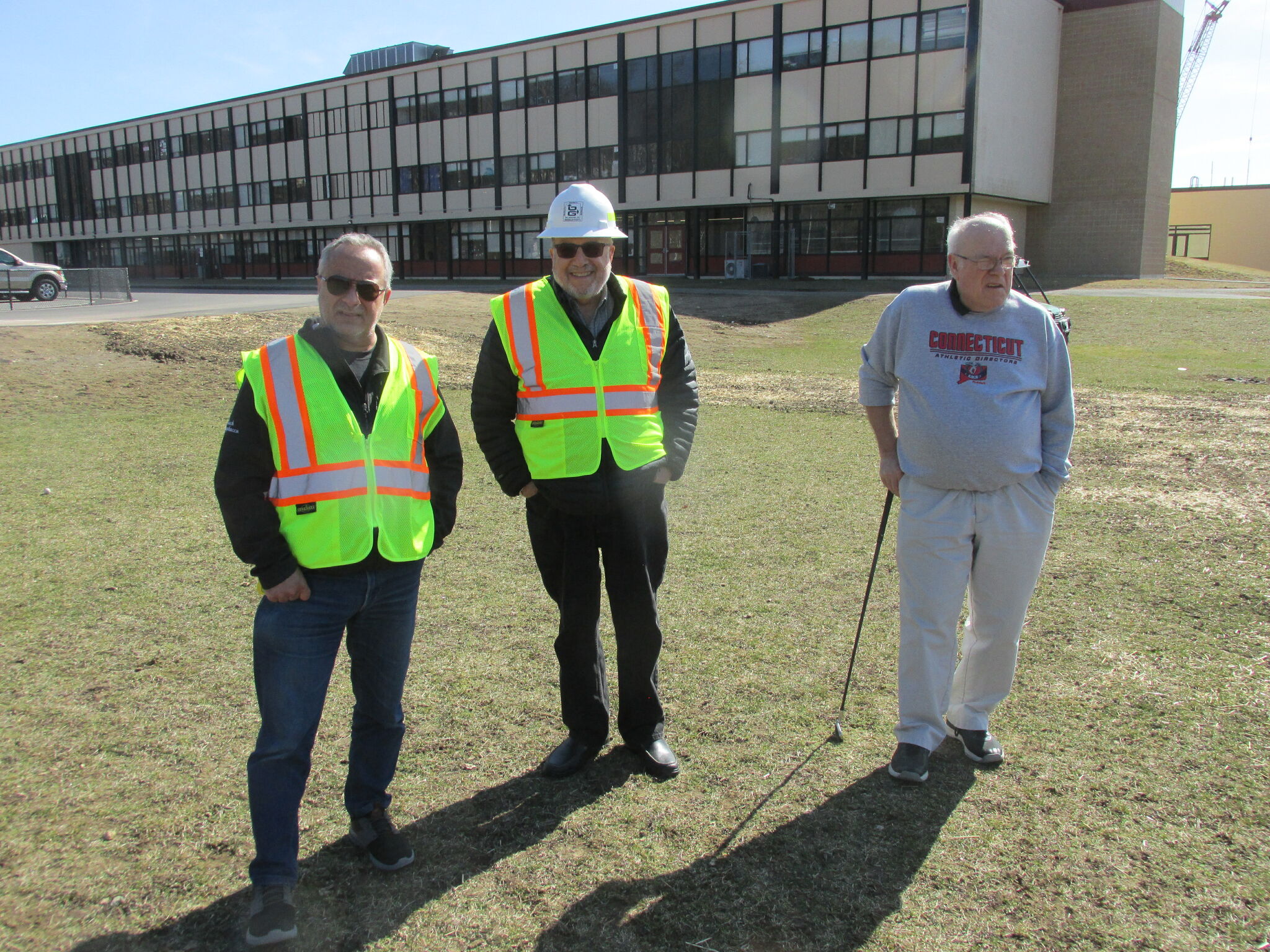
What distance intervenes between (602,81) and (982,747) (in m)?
42.4

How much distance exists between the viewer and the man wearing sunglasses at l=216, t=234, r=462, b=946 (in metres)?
2.66

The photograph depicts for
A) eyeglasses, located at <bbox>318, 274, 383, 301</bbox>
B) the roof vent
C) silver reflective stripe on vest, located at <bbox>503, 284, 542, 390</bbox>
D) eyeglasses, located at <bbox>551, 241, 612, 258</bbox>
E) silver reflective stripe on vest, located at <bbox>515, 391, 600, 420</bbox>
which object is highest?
the roof vent

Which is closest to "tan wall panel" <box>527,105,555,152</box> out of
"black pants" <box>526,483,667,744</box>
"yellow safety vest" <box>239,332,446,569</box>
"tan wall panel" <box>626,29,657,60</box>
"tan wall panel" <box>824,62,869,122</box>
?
"tan wall panel" <box>626,29,657,60</box>

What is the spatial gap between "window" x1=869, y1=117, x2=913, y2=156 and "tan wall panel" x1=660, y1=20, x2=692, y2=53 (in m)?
8.90

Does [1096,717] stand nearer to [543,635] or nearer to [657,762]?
[657,762]

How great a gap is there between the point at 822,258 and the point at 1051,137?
36.2ft

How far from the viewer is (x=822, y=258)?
38750mm

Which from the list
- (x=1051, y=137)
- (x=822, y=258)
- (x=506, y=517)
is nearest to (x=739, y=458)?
(x=506, y=517)

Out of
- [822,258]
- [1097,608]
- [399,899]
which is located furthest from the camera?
[822,258]

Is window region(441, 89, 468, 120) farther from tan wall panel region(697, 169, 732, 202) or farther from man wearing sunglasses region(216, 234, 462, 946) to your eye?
man wearing sunglasses region(216, 234, 462, 946)

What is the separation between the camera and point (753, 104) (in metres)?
38.2

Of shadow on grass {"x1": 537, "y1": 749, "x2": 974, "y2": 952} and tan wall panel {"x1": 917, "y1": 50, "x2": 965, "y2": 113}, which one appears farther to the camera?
tan wall panel {"x1": 917, "y1": 50, "x2": 965, "y2": 113}

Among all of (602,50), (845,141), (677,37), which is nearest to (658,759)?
(845,141)

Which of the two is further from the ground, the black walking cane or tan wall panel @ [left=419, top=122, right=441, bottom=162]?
tan wall panel @ [left=419, top=122, right=441, bottom=162]
